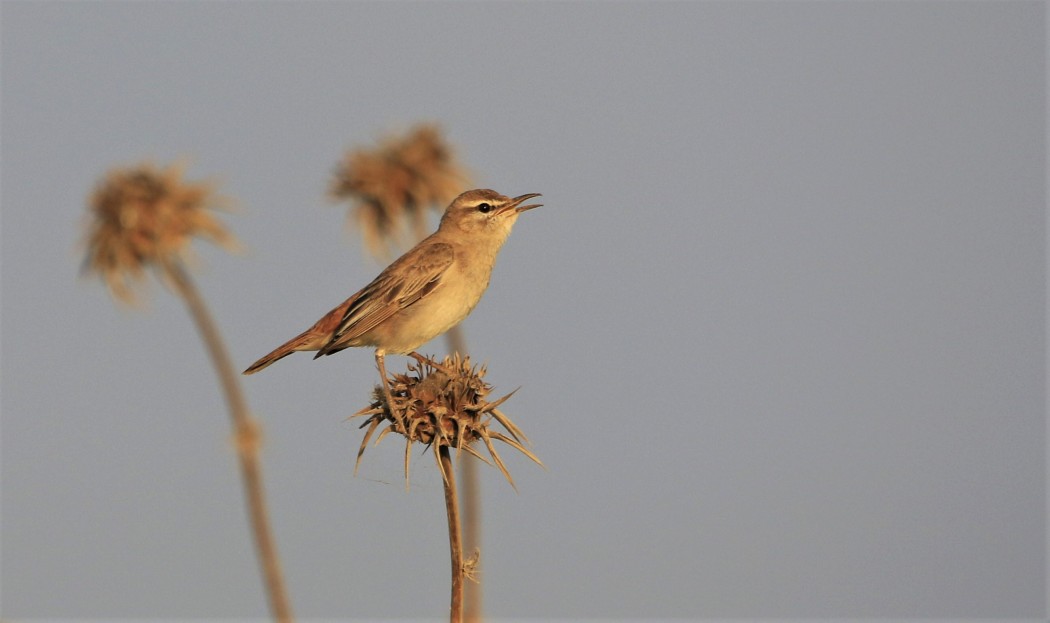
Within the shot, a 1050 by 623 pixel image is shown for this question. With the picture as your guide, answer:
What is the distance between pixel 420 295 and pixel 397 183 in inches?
460

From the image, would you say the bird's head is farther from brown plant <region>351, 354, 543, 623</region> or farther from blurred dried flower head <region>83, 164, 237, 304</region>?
blurred dried flower head <region>83, 164, 237, 304</region>

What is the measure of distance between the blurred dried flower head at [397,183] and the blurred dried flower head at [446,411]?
14.1 meters

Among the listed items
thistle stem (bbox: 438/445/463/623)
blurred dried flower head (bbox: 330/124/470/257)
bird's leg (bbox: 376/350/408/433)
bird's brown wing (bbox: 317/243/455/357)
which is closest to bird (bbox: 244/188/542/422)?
bird's brown wing (bbox: 317/243/455/357)

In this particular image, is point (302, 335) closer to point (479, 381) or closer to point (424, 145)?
point (479, 381)

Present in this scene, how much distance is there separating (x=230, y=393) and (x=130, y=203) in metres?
3.84

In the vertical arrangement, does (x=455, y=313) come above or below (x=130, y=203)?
below

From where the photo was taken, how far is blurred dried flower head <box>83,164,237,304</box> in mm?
21438

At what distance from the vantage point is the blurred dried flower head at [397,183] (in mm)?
22078

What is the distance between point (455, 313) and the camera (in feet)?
35.1

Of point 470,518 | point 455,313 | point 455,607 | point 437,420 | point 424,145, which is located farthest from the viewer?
point 424,145

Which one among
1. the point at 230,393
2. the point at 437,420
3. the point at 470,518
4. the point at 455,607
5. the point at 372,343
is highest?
the point at 230,393

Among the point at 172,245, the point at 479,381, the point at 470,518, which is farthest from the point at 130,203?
the point at 479,381

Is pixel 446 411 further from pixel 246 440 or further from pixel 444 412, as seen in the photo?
pixel 246 440

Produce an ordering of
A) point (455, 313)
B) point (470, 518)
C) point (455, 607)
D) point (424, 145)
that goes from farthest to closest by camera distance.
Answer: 1. point (424, 145)
2. point (470, 518)
3. point (455, 313)
4. point (455, 607)
